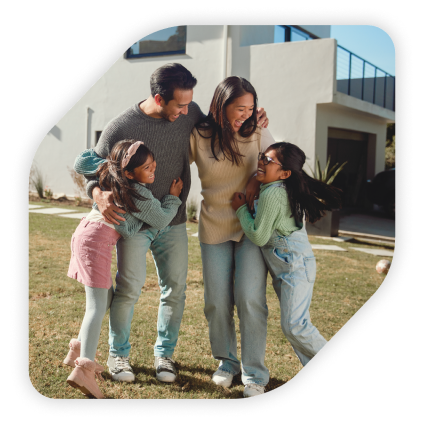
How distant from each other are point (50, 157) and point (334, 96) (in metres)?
3.80

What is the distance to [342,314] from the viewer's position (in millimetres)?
3176

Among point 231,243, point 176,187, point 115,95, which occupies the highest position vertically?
point 115,95

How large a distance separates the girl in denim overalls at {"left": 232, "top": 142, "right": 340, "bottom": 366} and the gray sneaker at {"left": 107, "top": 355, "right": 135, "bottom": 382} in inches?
30.1

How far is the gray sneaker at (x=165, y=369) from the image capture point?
2.19 metres

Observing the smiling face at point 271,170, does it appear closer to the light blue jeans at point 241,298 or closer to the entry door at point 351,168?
the light blue jeans at point 241,298

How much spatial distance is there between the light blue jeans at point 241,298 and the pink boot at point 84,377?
1.88ft

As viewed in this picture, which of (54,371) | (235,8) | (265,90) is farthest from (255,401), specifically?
(265,90)

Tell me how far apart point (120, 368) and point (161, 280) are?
45cm

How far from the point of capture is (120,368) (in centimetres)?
218

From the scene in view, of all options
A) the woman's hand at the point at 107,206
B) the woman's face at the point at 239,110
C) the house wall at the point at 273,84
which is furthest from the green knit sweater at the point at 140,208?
the house wall at the point at 273,84

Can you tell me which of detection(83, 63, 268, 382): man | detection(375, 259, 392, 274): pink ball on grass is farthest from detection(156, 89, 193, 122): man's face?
detection(375, 259, 392, 274): pink ball on grass

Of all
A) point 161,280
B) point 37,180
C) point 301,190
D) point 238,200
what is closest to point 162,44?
point 238,200

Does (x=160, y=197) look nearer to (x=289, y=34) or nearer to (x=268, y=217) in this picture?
(x=268, y=217)

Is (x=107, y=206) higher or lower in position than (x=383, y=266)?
higher
